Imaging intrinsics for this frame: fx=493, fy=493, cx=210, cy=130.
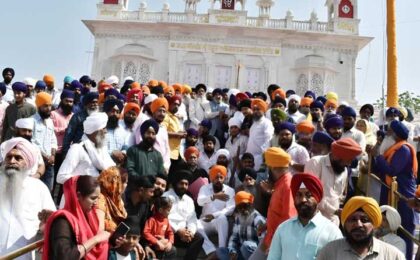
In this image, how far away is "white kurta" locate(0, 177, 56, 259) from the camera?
140 inches

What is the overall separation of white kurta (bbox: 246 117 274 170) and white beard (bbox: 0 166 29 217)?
432 cm

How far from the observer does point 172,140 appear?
7.58 meters

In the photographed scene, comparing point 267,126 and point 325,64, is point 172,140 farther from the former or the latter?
point 325,64

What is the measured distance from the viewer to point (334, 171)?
477 centimetres

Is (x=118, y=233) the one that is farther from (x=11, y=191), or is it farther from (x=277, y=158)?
(x=277, y=158)

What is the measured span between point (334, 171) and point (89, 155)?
2.43 m

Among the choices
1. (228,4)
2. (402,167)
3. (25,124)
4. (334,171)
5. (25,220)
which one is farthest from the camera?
(228,4)

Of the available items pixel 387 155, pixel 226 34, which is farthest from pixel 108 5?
pixel 387 155

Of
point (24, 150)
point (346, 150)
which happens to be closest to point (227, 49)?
point (346, 150)

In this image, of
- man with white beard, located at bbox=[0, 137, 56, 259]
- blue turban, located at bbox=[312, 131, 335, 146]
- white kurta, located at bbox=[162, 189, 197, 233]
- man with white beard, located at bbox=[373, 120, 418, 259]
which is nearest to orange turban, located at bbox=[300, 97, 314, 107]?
man with white beard, located at bbox=[373, 120, 418, 259]

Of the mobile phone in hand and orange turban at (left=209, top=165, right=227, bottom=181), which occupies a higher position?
orange turban at (left=209, top=165, right=227, bottom=181)

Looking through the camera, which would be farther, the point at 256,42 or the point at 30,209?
the point at 256,42

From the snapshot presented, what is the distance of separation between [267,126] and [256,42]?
19.6 m

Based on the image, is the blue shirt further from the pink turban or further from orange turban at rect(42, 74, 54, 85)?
orange turban at rect(42, 74, 54, 85)
